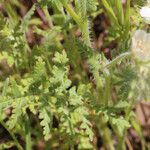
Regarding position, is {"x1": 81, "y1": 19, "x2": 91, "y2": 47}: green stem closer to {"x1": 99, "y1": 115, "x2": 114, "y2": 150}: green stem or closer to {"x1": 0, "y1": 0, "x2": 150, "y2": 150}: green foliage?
{"x1": 0, "y1": 0, "x2": 150, "y2": 150}: green foliage

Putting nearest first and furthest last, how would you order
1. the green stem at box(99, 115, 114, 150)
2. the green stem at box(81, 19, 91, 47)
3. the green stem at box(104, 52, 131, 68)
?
1. the green stem at box(104, 52, 131, 68)
2. the green stem at box(81, 19, 91, 47)
3. the green stem at box(99, 115, 114, 150)

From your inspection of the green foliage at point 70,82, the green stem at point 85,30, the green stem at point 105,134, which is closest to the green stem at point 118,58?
the green foliage at point 70,82

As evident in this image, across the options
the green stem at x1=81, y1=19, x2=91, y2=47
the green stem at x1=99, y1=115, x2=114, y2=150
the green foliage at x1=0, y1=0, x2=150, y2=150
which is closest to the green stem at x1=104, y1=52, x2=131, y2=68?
the green foliage at x1=0, y1=0, x2=150, y2=150

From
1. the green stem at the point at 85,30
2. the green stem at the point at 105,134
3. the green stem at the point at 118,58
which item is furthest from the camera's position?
the green stem at the point at 105,134

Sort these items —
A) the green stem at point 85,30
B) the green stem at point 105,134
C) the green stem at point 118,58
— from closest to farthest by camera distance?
the green stem at point 118,58, the green stem at point 85,30, the green stem at point 105,134

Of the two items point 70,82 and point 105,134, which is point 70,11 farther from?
point 105,134

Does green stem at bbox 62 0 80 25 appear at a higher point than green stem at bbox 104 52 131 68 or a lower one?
higher

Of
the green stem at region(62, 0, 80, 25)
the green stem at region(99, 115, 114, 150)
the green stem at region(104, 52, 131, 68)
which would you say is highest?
the green stem at region(62, 0, 80, 25)

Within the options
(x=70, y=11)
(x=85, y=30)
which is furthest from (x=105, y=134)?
(x=70, y=11)

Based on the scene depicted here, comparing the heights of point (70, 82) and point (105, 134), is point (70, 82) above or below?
above

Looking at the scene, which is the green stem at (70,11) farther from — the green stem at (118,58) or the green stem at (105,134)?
the green stem at (105,134)

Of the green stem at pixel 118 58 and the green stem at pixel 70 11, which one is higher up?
the green stem at pixel 70 11

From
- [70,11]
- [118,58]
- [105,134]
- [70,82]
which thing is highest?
[70,11]
